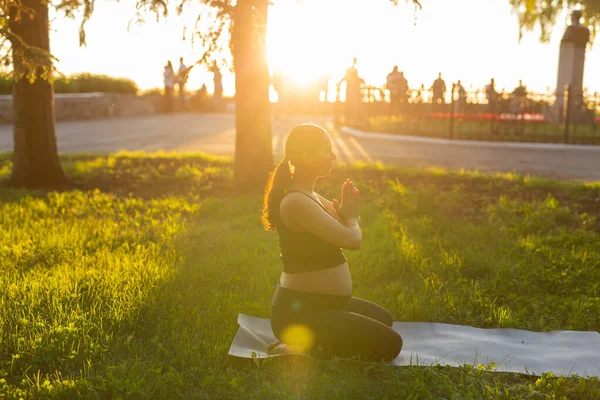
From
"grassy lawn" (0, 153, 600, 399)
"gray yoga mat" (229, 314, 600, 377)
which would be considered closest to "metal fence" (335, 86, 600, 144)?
"grassy lawn" (0, 153, 600, 399)

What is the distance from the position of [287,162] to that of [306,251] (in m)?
0.57

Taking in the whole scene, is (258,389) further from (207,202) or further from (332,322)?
(207,202)

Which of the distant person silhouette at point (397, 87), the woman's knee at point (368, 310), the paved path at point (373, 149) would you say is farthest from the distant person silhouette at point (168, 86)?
the woman's knee at point (368, 310)

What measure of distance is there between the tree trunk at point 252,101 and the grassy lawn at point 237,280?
0.56m

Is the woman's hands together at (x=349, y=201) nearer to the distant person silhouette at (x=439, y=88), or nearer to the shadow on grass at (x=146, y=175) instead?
the shadow on grass at (x=146, y=175)

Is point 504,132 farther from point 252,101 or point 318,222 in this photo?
point 318,222

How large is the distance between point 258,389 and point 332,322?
2.03ft

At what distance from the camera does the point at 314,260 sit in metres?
3.89

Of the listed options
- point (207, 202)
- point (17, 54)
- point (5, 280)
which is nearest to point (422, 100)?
point (207, 202)

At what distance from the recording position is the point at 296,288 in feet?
12.9

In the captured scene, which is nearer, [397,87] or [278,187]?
[278,187]

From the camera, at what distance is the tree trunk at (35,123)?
32.3 feet

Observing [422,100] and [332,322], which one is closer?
[332,322]

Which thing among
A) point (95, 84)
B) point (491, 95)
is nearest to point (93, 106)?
point (95, 84)
